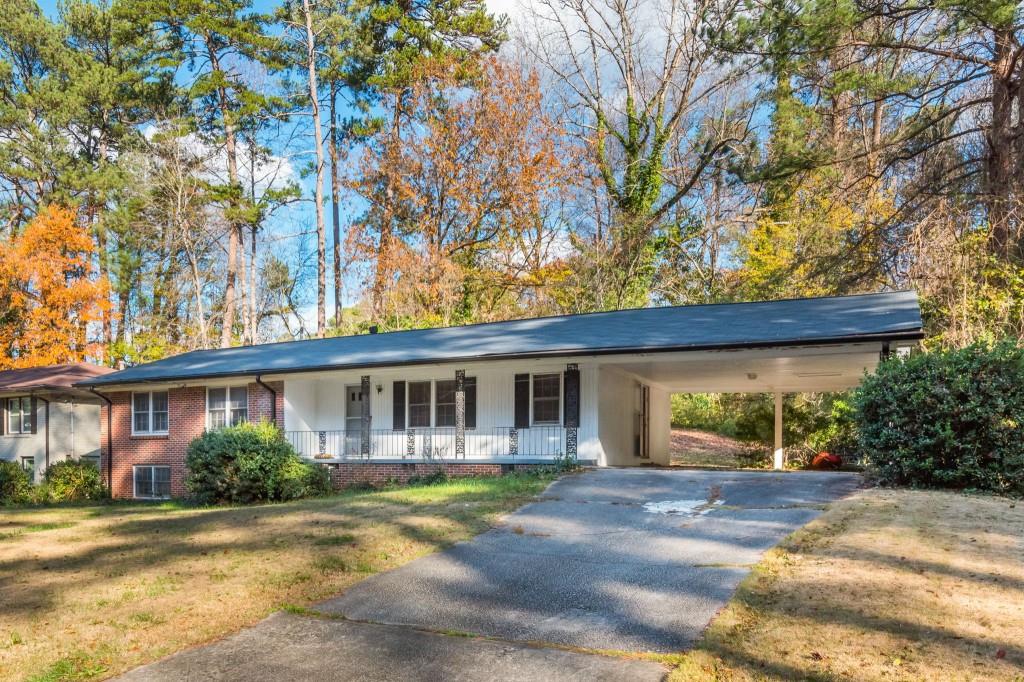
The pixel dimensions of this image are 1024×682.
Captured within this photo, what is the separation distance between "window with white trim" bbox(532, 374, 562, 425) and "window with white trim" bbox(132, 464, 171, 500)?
38.5ft

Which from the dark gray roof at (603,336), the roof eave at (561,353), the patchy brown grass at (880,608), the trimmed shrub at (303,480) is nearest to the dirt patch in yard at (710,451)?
the dark gray roof at (603,336)

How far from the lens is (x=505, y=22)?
34.5 metres

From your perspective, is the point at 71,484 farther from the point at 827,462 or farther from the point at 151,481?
the point at 827,462

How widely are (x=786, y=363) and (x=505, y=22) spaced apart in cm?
2329

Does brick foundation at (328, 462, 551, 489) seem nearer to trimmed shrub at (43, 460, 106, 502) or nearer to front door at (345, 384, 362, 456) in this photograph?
front door at (345, 384, 362, 456)

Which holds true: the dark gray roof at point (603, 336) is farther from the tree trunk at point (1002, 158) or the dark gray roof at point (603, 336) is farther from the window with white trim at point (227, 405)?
the tree trunk at point (1002, 158)

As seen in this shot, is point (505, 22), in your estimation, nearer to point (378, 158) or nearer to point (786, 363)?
point (378, 158)

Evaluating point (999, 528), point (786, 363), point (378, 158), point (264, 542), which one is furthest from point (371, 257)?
point (999, 528)

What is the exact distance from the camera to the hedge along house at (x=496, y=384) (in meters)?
16.5

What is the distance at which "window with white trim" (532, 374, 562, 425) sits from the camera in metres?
18.9

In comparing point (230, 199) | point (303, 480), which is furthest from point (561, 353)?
point (230, 199)

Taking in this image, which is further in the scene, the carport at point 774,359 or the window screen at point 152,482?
the window screen at point 152,482

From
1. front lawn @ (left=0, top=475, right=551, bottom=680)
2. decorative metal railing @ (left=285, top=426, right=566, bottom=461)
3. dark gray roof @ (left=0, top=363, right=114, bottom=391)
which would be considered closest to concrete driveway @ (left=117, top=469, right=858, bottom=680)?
front lawn @ (left=0, top=475, right=551, bottom=680)

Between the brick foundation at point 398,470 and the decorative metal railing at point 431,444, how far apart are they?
0.73 feet
